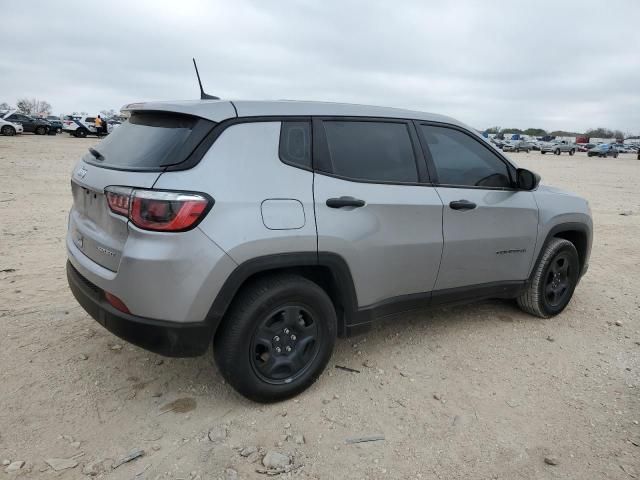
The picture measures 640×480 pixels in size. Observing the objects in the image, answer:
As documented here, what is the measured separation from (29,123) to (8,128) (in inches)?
175

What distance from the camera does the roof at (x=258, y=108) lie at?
2799 millimetres

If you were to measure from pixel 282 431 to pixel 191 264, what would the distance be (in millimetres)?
1072

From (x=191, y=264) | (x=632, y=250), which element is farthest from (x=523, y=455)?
(x=632, y=250)

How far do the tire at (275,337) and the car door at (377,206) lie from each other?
0.95 ft

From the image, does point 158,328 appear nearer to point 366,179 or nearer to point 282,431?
point 282,431

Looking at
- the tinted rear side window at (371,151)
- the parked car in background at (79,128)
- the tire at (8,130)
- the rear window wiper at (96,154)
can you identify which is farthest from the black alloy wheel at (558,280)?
the parked car in background at (79,128)

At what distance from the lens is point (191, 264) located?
2.55m

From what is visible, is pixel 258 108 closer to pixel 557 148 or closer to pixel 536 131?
pixel 557 148

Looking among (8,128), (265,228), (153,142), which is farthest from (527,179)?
(8,128)

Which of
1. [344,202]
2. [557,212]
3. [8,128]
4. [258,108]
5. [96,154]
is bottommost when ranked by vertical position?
[8,128]

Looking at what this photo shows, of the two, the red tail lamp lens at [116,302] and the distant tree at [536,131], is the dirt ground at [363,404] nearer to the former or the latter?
the red tail lamp lens at [116,302]

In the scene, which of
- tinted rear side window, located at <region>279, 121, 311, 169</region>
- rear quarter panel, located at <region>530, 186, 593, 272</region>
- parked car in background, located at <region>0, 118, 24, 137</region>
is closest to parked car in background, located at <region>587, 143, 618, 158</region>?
parked car in background, located at <region>0, 118, 24, 137</region>

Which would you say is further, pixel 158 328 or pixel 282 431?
pixel 282 431

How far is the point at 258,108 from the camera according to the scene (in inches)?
115
